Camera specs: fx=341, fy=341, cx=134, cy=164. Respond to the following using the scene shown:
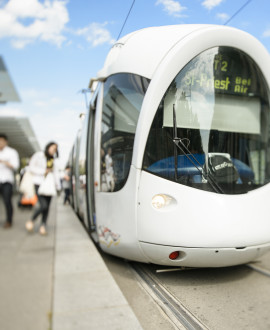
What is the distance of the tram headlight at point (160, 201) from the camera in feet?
11.8

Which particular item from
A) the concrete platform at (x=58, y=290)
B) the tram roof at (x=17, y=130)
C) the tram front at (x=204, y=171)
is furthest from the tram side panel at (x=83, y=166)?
the tram roof at (x=17, y=130)

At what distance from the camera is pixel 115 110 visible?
172 inches

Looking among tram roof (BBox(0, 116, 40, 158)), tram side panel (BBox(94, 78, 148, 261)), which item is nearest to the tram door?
tram side panel (BBox(94, 78, 148, 261))

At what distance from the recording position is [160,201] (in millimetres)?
3607

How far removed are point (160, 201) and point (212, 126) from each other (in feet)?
3.60

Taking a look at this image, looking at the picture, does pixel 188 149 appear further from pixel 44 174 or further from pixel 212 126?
pixel 44 174

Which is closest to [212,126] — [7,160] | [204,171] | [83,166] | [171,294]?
[204,171]

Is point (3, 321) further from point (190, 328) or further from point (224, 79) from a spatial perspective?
point (224, 79)

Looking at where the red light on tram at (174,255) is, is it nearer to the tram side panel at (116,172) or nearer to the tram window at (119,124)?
the tram side panel at (116,172)

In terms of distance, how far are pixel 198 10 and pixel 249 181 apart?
2157 millimetres

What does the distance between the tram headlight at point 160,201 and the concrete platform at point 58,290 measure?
919 mm

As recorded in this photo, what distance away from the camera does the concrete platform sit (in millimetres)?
2723

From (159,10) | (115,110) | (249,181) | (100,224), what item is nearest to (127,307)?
(100,224)

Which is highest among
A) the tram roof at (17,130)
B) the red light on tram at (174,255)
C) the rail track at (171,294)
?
the tram roof at (17,130)
